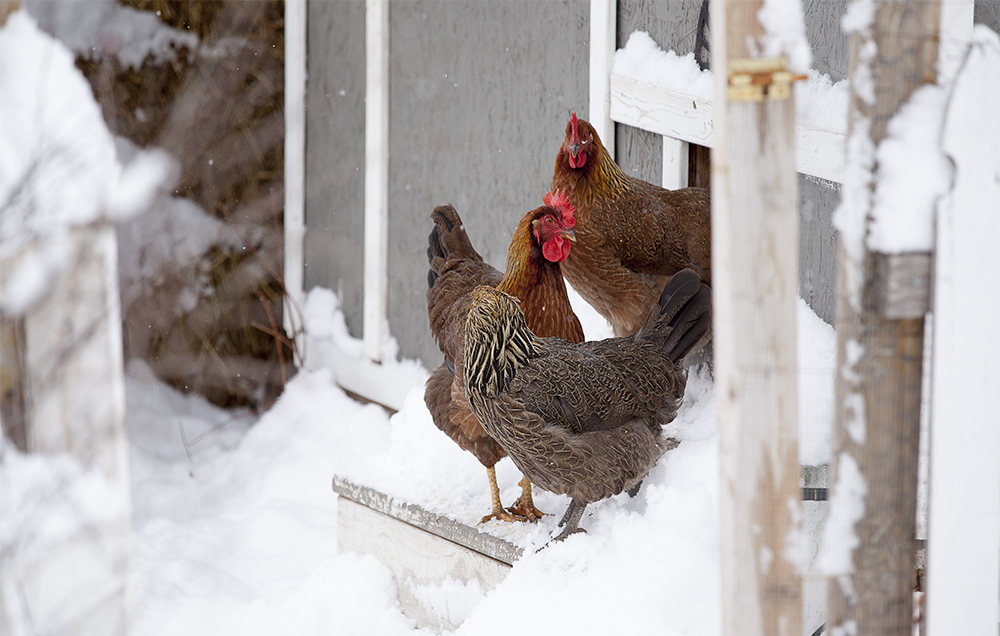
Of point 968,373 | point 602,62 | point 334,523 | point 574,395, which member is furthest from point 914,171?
point 334,523

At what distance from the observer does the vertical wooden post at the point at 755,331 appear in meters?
1.01

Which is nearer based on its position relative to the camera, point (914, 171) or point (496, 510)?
point (914, 171)

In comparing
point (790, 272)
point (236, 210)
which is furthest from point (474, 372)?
point (236, 210)

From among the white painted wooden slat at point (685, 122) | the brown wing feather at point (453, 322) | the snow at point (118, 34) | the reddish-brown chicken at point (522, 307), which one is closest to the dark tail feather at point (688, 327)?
the reddish-brown chicken at point (522, 307)

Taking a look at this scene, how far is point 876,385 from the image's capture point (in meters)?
1.04

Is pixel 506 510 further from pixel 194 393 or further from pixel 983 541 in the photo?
pixel 194 393

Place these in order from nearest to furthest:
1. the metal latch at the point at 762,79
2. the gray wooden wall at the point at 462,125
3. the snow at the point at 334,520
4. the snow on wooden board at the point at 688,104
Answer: the metal latch at the point at 762,79
the snow at the point at 334,520
the snow on wooden board at the point at 688,104
the gray wooden wall at the point at 462,125

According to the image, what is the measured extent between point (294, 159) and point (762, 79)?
377cm

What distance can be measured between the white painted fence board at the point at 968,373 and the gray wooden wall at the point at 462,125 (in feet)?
3.53

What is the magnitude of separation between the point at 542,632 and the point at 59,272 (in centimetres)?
125

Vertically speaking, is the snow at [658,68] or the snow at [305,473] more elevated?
the snow at [658,68]

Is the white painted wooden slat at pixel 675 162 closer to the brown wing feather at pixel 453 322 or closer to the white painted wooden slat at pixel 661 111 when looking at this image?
the white painted wooden slat at pixel 661 111

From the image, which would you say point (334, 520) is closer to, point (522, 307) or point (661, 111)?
point (522, 307)

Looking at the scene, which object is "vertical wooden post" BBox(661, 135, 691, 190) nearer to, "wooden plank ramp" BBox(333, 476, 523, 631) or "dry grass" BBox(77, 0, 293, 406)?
"wooden plank ramp" BBox(333, 476, 523, 631)
